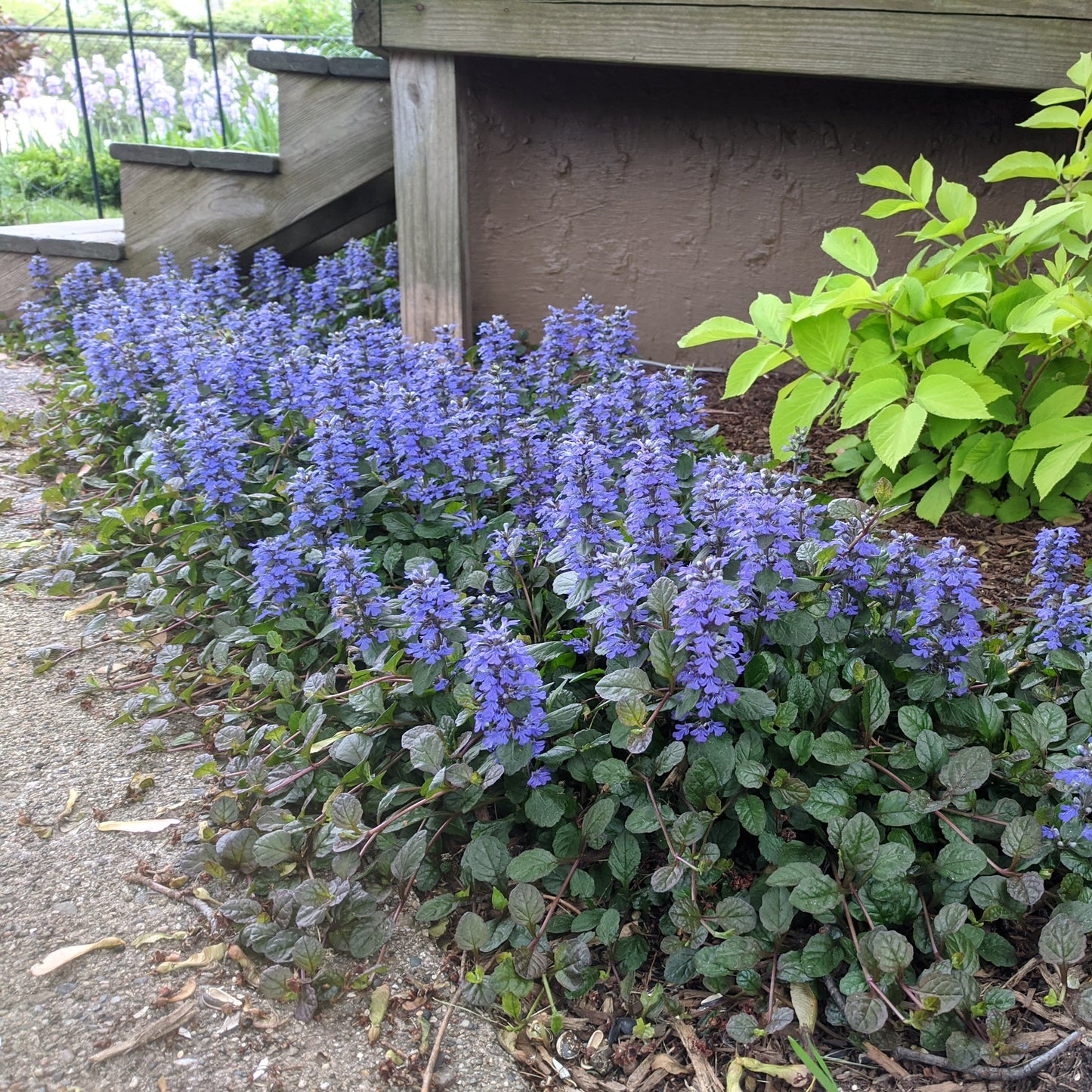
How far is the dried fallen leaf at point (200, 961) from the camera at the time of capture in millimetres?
1540

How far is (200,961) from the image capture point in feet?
5.14

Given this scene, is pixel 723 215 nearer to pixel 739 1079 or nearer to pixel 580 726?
pixel 580 726

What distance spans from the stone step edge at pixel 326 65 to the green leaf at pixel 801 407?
2.36 m

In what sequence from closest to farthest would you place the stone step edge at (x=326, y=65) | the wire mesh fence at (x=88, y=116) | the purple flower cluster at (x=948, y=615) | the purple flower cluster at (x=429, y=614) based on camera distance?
the purple flower cluster at (x=948, y=615)
the purple flower cluster at (x=429, y=614)
the stone step edge at (x=326, y=65)
the wire mesh fence at (x=88, y=116)

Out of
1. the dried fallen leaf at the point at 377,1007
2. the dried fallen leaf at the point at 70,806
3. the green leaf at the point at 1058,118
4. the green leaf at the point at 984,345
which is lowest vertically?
the dried fallen leaf at the point at 70,806

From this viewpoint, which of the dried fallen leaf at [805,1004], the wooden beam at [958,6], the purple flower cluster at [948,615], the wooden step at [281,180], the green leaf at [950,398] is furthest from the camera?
the wooden step at [281,180]

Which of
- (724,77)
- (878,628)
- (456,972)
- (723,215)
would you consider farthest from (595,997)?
(724,77)

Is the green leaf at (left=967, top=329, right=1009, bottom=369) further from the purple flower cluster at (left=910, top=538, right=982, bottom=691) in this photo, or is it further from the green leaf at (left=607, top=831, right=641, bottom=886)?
the green leaf at (left=607, top=831, right=641, bottom=886)

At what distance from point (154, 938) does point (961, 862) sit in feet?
4.56

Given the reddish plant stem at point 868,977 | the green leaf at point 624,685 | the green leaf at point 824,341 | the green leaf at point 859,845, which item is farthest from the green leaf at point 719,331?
the reddish plant stem at point 868,977

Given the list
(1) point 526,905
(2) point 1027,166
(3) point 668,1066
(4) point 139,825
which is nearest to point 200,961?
(4) point 139,825

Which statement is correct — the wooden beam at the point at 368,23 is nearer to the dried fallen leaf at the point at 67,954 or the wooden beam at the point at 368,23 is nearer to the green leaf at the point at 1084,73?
the green leaf at the point at 1084,73

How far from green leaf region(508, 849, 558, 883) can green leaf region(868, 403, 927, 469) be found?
1198 mm

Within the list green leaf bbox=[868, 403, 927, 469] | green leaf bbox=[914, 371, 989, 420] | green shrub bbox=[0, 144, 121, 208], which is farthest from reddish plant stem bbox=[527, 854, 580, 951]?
green shrub bbox=[0, 144, 121, 208]
